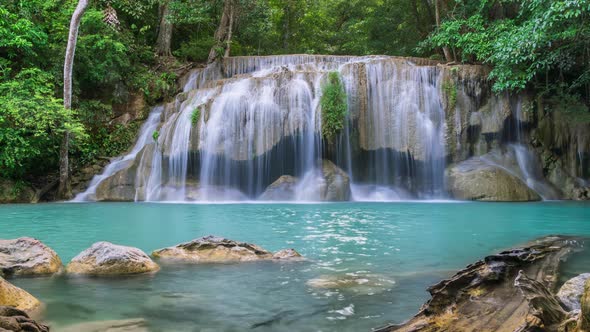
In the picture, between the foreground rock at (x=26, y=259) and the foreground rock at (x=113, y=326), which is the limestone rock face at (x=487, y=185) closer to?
the foreground rock at (x=26, y=259)

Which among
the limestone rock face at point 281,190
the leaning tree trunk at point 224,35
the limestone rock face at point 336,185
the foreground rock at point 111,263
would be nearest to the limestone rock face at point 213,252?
the foreground rock at point 111,263

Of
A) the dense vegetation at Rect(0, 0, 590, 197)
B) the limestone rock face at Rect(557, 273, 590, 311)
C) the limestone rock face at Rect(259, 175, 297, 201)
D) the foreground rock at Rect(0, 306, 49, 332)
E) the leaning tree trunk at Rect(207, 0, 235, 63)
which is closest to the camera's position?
the foreground rock at Rect(0, 306, 49, 332)

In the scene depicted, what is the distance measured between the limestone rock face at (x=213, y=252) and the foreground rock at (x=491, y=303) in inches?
111

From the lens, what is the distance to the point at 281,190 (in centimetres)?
1538

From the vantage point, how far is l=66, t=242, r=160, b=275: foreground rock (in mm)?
4570

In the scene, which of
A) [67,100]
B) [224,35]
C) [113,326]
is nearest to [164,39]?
[224,35]

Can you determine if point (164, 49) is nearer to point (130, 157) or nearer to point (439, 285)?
point (130, 157)

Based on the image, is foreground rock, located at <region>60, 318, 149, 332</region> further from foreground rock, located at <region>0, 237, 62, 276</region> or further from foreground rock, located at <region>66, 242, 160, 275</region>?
foreground rock, located at <region>0, 237, 62, 276</region>

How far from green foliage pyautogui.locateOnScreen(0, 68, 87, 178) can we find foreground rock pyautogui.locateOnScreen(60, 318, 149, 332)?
41.3ft

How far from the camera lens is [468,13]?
20.3 meters

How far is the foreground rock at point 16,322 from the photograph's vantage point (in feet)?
8.23

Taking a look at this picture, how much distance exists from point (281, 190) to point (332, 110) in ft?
11.0

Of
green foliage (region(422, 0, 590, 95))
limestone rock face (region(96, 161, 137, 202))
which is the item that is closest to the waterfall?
limestone rock face (region(96, 161, 137, 202))

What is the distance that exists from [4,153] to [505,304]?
15.6 metres
